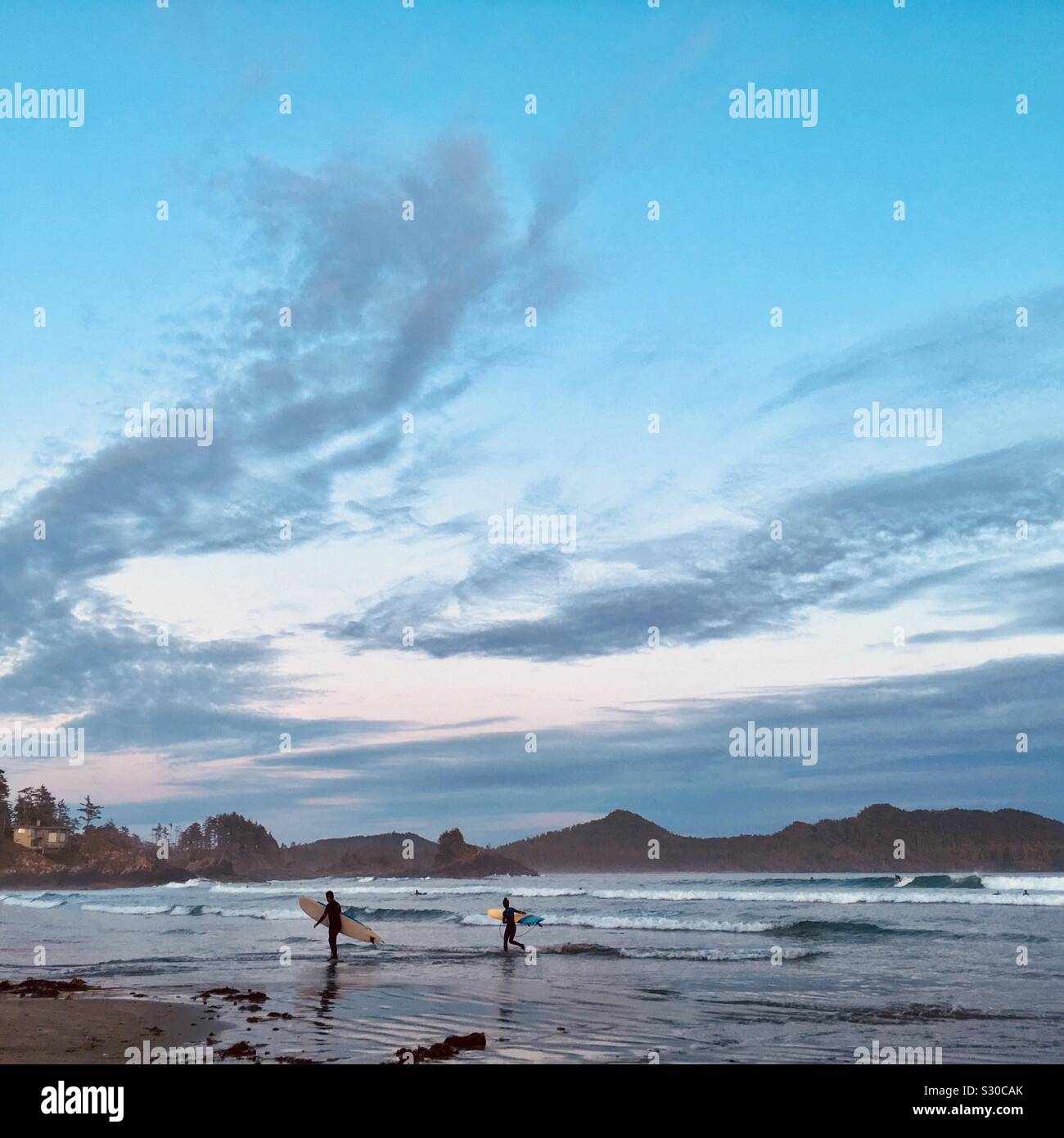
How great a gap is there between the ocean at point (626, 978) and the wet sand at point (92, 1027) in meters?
0.85

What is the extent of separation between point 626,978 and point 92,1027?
13.1 m

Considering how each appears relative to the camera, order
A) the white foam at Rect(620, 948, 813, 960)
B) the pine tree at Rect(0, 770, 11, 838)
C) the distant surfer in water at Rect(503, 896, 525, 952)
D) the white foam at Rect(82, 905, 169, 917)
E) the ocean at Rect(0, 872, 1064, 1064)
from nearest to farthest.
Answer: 1. the ocean at Rect(0, 872, 1064, 1064)
2. the white foam at Rect(620, 948, 813, 960)
3. the distant surfer in water at Rect(503, 896, 525, 952)
4. the white foam at Rect(82, 905, 169, 917)
5. the pine tree at Rect(0, 770, 11, 838)

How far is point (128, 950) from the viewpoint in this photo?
107 ft

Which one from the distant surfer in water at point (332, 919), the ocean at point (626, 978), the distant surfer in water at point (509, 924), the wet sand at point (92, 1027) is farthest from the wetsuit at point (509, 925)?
the wet sand at point (92, 1027)

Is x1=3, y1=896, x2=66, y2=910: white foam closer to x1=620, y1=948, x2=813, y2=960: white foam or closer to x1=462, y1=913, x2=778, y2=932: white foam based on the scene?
x1=462, y1=913, x2=778, y2=932: white foam

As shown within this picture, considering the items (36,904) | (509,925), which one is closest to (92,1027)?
(509,925)

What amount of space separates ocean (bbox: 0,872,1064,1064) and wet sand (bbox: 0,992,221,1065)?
852 millimetres

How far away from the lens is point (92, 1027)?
1572 cm

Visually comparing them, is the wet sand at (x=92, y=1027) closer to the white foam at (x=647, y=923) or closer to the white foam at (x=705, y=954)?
the white foam at (x=705, y=954)

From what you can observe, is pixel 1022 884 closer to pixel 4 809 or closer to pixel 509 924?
pixel 509 924

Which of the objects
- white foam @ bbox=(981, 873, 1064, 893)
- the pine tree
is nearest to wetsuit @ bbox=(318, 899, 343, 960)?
white foam @ bbox=(981, 873, 1064, 893)

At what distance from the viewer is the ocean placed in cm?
1512
